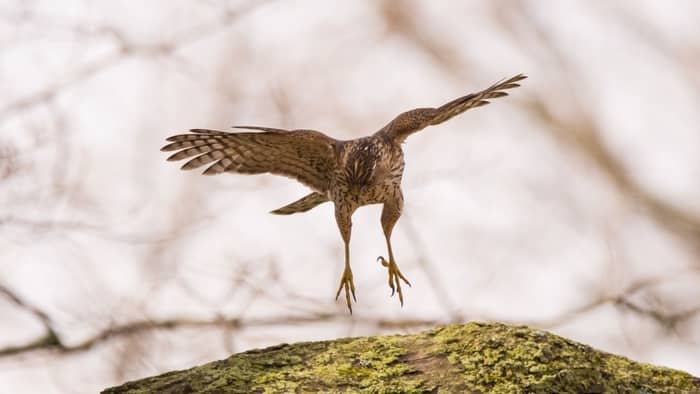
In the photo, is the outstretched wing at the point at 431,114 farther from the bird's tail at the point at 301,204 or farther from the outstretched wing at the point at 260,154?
the bird's tail at the point at 301,204

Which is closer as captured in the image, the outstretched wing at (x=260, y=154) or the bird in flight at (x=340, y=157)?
the bird in flight at (x=340, y=157)

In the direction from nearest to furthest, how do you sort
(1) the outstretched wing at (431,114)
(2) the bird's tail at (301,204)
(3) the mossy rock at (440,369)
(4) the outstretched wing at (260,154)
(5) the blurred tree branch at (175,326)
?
(3) the mossy rock at (440,369)
(1) the outstretched wing at (431,114)
(4) the outstretched wing at (260,154)
(2) the bird's tail at (301,204)
(5) the blurred tree branch at (175,326)

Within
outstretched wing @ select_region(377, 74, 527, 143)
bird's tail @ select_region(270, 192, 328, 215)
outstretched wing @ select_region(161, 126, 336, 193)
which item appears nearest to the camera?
outstretched wing @ select_region(377, 74, 527, 143)

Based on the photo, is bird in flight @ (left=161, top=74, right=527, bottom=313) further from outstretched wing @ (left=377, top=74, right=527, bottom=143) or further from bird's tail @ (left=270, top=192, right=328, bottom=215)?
bird's tail @ (left=270, top=192, right=328, bottom=215)

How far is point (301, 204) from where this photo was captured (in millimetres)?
5918

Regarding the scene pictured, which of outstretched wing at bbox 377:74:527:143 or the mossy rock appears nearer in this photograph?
the mossy rock

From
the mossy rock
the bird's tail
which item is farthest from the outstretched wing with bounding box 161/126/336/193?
the mossy rock

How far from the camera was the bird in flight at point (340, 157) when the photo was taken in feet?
16.3

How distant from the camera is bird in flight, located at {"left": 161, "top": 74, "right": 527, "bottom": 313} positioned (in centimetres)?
497

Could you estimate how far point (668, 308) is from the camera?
8031 millimetres

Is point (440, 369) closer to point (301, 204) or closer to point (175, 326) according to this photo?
point (301, 204)

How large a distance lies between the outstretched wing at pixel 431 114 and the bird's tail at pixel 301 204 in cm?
75

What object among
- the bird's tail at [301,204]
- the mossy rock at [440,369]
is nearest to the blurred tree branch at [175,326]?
the bird's tail at [301,204]

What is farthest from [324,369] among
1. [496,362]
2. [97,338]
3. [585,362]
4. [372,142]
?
[97,338]
